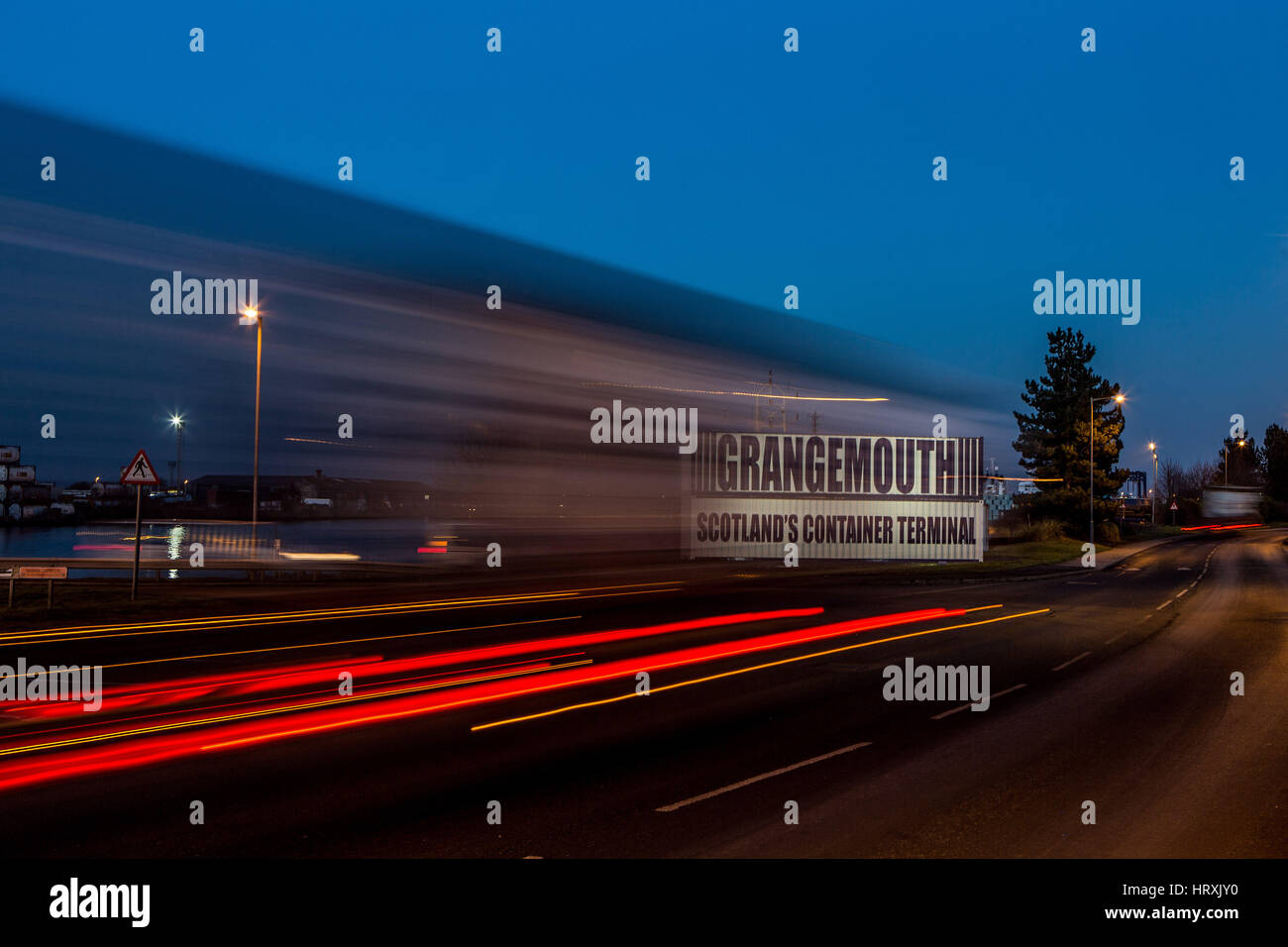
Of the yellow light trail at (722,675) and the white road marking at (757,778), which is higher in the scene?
the white road marking at (757,778)

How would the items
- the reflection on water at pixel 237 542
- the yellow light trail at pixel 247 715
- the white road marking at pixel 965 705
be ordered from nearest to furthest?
1. the yellow light trail at pixel 247 715
2. the white road marking at pixel 965 705
3. the reflection on water at pixel 237 542

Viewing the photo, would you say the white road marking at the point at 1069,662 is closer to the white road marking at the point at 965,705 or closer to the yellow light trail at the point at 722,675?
the white road marking at the point at 965,705

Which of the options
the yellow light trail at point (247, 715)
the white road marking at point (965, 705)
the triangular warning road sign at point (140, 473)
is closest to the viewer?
the yellow light trail at point (247, 715)

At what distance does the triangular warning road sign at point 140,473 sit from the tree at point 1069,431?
159 ft

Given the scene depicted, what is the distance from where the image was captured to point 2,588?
20750 mm

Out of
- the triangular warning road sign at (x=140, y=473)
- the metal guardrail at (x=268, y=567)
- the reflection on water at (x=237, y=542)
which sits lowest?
the metal guardrail at (x=268, y=567)

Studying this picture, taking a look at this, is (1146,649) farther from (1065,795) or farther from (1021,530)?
(1021,530)

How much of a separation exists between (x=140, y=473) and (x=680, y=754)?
15256mm

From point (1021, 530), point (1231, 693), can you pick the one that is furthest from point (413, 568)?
point (1021, 530)

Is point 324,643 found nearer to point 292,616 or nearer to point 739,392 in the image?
point 292,616

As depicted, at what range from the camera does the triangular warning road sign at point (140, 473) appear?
58.2 feet

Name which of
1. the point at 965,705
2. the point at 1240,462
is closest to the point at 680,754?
the point at 965,705

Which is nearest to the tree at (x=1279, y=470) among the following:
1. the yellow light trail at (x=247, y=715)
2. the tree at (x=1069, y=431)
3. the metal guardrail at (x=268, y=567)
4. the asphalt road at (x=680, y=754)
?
the tree at (x=1069, y=431)

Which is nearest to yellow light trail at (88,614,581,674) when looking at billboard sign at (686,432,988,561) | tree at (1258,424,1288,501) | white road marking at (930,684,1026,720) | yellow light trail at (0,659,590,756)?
yellow light trail at (0,659,590,756)
